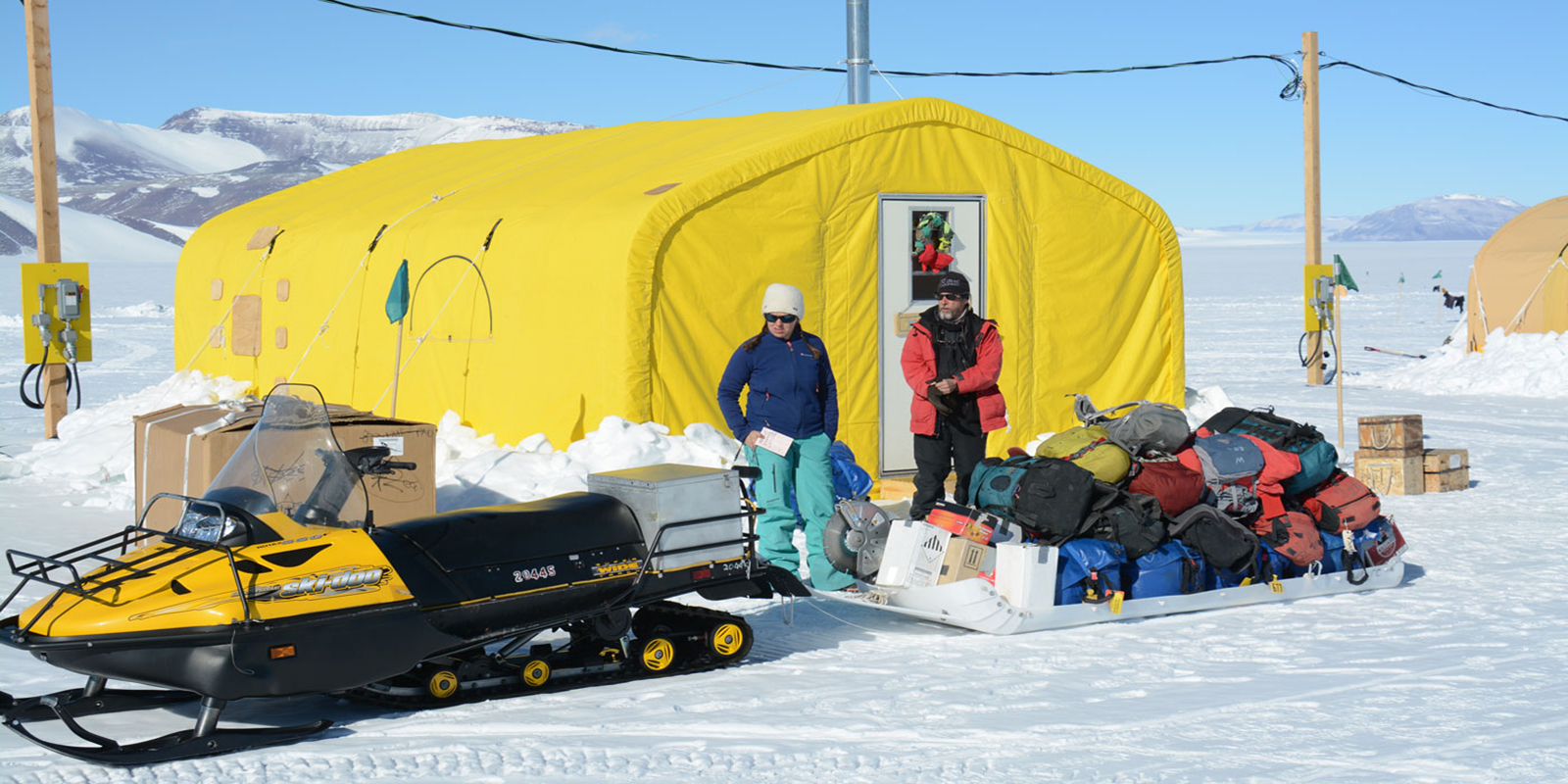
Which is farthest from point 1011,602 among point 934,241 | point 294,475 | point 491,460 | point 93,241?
point 93,241

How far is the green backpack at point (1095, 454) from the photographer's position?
7371 mm

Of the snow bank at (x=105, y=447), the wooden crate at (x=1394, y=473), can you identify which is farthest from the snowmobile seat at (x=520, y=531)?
the wooden crate at (x=1394, y=473)

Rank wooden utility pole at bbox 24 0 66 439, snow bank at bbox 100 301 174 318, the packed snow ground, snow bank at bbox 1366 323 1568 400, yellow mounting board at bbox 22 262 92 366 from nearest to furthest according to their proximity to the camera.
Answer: the packed snow ground, yellow mounting board at bbox 22 262 92 366, wooden utility pole at bbox 24 0 66 439, snow bank at bbox 1366 323 1568 400, snow bank at bbox 100 301 174 318

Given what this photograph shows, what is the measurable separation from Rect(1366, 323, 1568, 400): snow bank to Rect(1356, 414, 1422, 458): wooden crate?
970cm

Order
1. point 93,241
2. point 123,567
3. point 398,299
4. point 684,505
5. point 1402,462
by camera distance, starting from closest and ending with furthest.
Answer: point 123,567 → point 684,505 → point 398,299 → point 1402,462 → point 93,241

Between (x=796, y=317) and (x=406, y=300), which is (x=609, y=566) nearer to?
(x=796, y=317)

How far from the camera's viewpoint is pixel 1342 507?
8016mm

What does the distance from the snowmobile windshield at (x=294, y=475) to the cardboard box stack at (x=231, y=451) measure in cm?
262

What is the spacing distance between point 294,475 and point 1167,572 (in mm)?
4085

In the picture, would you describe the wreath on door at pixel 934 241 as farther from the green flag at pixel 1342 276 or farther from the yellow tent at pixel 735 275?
the green flag at pixel 1342 276

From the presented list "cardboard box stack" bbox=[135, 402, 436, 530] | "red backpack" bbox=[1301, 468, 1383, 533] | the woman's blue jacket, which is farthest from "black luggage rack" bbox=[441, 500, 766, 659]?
"red backpack" bbox=[1301, 468, 1383, 533]

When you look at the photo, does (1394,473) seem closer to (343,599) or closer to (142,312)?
(343,599)

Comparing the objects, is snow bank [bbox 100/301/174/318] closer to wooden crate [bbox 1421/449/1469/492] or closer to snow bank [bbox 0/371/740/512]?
snow bank [bbox 0/371/740/512]

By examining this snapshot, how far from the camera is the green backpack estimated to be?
737cm
